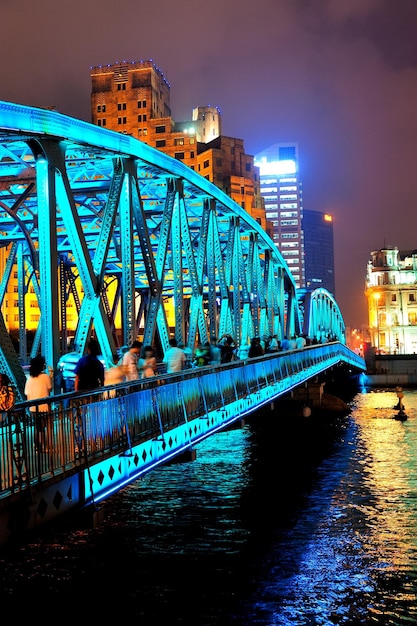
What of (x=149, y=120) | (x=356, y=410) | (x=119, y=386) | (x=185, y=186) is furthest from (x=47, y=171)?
(x=149, y=120)

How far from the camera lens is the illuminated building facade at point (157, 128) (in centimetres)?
12525

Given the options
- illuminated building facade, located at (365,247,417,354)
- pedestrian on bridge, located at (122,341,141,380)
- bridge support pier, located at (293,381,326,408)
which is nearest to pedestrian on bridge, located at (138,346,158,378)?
pedestrian on bridge, located at (122,341,141,380)

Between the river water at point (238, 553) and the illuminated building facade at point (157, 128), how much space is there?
98.4 metres

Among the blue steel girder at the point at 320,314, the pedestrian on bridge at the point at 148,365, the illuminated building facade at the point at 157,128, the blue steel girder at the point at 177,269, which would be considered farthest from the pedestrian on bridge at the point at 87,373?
the illuminated building facade at the point at 157,128

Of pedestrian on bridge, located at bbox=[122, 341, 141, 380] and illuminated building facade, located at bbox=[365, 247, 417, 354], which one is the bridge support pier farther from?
illuminated building facade, located at bbox=[365, 247, 417, 354]

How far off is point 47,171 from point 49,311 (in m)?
2.80

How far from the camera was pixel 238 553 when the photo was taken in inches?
694

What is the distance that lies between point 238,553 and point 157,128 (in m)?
117

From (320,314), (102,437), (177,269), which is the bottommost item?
(102,437)

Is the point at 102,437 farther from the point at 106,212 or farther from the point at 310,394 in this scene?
the point at 310,394

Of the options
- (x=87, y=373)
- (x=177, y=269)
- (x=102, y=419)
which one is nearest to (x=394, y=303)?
(x=177, y=269)

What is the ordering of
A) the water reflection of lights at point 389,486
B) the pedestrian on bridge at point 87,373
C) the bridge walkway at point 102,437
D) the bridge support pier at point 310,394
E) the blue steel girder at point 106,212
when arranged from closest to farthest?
the bridge walkway at point 102,437 < the pedestrian on bridge at point 87,373 < the blue steel girder at point 106,212 < the water reflection of lights at point 389,486 < the bridge support pier at point 310,394

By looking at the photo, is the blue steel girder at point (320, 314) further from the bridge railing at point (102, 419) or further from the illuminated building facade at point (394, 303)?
the bridge railing at point (102, 419)

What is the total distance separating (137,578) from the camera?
1556cm
